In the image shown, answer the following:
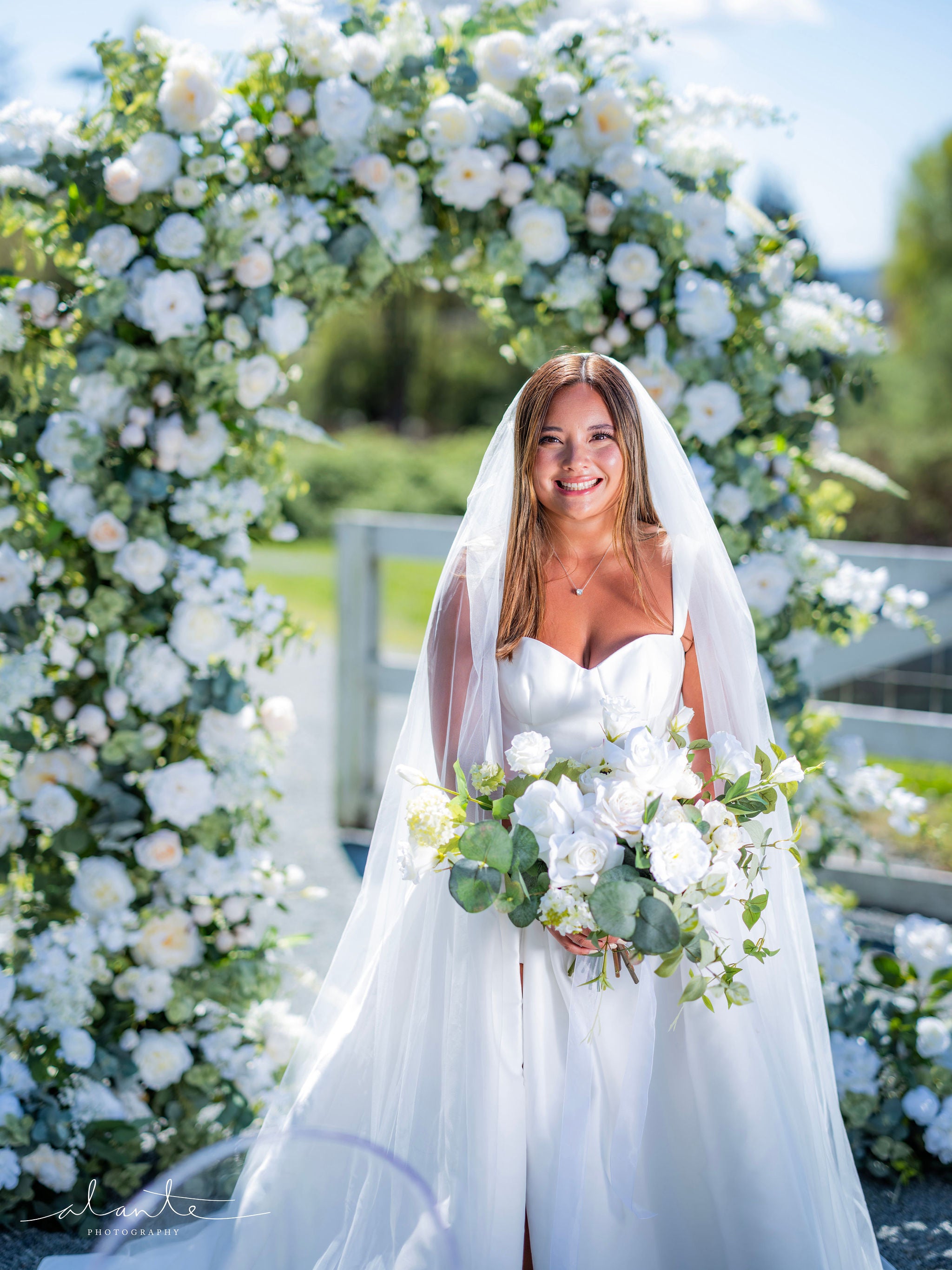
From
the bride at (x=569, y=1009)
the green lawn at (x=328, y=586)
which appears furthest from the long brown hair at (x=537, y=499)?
the green lawn at (x=328, y=586)

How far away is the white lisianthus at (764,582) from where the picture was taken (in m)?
3.14

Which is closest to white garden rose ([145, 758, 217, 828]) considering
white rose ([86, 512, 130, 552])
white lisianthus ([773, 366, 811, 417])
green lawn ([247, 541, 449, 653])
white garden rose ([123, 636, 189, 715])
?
white garden rose ([123, 636, 189, 715])

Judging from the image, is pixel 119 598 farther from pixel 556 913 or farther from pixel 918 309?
pixel 918 309

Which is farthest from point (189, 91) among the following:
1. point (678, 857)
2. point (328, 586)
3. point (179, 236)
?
point (328, 586)

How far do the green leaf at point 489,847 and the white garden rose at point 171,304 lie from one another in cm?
169

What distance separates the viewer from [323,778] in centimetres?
684

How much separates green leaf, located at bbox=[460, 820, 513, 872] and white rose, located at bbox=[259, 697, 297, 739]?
1.31m

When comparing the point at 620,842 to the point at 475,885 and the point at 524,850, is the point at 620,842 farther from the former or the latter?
the point at 475,885

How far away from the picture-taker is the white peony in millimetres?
2797

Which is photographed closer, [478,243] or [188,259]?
[188,259]

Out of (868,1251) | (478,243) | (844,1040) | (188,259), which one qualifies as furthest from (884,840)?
(188,259)

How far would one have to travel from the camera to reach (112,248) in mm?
2799

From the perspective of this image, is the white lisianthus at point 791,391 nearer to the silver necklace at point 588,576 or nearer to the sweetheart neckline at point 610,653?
the silver necklace at point 588,576

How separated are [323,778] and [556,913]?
16.7 feet
